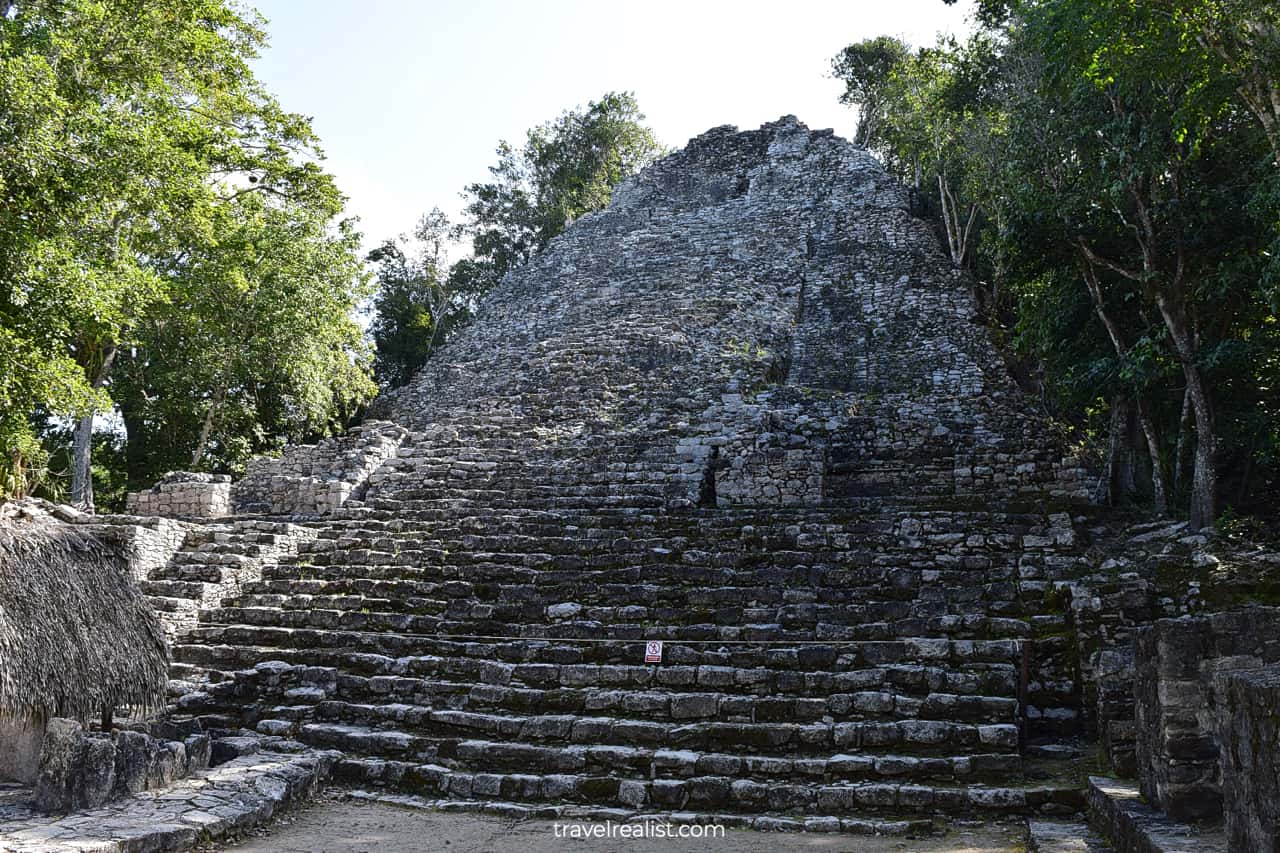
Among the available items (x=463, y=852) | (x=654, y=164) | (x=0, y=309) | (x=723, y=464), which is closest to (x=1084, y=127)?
(x=723, y=464)

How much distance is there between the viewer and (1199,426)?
849cm

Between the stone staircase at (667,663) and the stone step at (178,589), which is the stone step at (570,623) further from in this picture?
the stone step at (178,589)

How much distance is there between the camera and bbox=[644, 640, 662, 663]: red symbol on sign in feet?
21.9

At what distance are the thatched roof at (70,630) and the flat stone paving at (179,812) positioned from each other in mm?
617

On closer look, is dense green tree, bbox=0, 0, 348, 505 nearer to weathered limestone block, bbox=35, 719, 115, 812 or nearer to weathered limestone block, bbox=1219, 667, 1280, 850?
weathered limestone block, bbox=35, 719, 115, 812

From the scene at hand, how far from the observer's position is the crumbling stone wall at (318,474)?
36.8 feet

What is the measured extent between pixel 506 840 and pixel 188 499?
848 centimetres

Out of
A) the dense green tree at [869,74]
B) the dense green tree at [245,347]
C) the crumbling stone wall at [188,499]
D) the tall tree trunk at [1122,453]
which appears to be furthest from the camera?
the dense green tree at [869,74]

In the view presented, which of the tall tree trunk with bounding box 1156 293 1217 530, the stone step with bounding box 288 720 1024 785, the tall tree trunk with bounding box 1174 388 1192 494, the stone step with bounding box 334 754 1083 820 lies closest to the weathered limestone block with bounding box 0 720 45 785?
the stone step with bounding box 288 720 1024 785

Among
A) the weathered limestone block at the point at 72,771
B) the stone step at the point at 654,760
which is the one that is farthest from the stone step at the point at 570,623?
the weathered limestone block at the point at 72,771

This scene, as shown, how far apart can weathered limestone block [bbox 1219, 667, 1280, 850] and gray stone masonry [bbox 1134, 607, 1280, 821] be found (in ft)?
2.20

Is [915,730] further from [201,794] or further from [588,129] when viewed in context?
[588,129]

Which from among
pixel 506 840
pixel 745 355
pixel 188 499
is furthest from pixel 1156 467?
pixel 188 499

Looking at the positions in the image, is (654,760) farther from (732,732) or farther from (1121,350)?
(1121,350)
